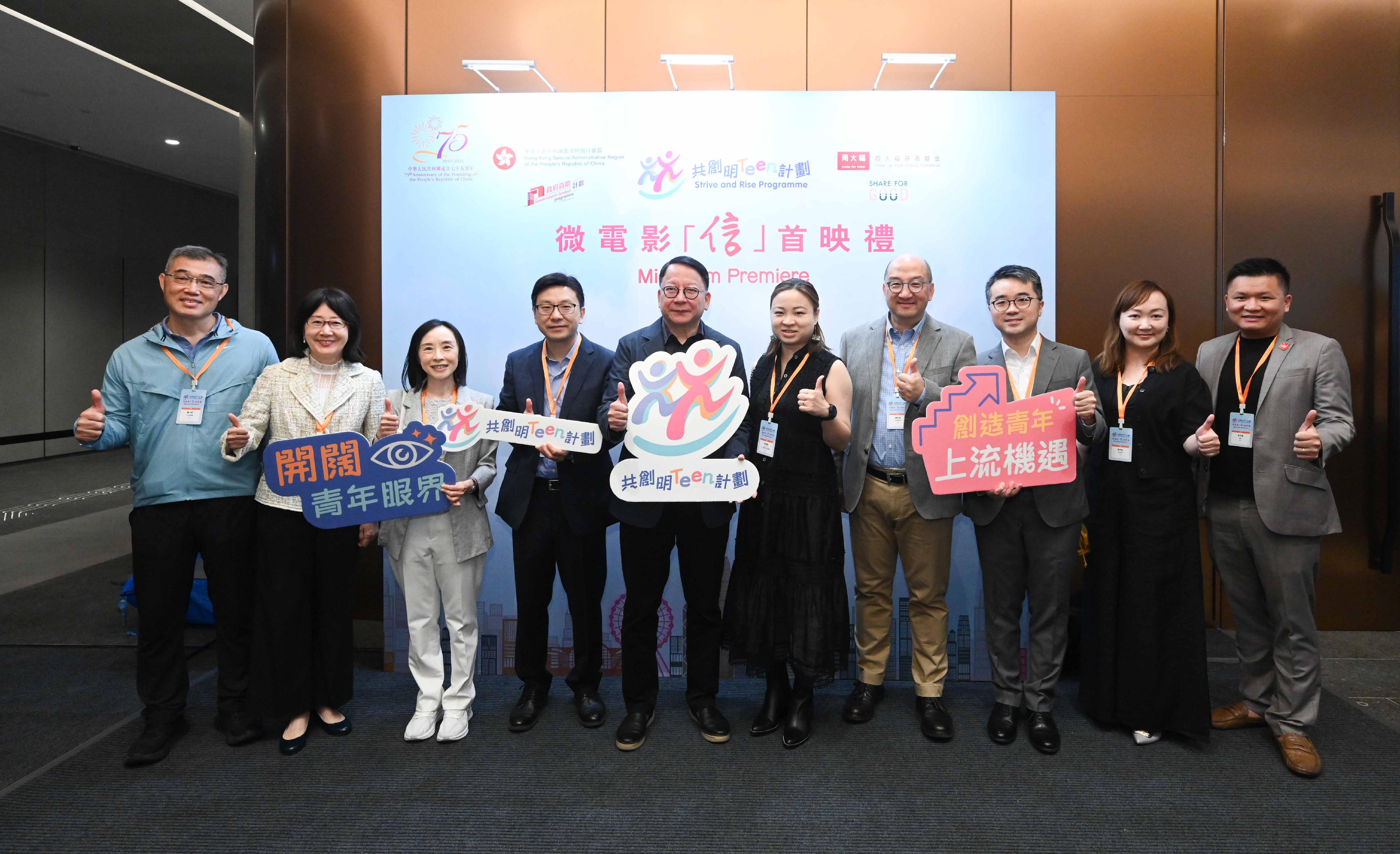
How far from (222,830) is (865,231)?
10.6 ft

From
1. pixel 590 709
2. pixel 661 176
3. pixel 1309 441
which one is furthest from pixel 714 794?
pixel 661 176

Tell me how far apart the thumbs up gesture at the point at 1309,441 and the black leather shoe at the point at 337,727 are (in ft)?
11.8

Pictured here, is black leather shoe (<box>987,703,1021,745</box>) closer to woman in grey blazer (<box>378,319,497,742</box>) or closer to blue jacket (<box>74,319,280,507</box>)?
woman in grey blazer (<box>378,319,497,742</box>)

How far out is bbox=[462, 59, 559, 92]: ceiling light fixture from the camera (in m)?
3.16

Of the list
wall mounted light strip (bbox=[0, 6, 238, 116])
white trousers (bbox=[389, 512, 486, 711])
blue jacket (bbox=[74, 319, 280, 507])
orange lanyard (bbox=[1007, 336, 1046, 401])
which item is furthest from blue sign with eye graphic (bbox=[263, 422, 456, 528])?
wall mounted light strip (bbox=[0, 6, 238, 116])

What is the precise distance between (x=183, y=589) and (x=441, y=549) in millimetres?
928

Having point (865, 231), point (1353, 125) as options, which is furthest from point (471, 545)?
point (1353, 125)

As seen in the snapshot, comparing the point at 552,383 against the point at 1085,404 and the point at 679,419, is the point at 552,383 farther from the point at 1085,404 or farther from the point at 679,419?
the point at 1085,404

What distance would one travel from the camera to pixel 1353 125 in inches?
131

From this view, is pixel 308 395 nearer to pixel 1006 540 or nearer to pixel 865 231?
pixel 865 231

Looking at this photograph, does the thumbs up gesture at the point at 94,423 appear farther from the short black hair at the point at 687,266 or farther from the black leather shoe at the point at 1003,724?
the black leather shoe at the point at 1003,724

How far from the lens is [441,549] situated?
252 centimetres

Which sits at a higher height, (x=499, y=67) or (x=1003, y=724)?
(x=499, y=67)

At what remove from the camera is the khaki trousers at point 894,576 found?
257 centimetres
